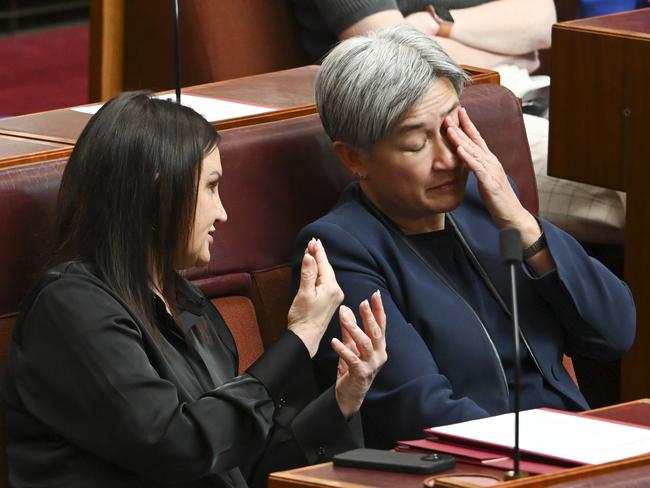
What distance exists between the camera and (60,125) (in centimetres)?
266

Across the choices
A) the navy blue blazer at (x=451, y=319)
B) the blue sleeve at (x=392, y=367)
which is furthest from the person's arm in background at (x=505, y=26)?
the blue sleeve at (x=392, y=367)

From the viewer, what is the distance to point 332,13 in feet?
11.8

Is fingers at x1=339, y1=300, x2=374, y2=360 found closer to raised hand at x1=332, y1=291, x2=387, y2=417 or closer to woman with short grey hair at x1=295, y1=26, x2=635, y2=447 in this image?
raised hand at x1=332, y1=291, x2=387, y2=417

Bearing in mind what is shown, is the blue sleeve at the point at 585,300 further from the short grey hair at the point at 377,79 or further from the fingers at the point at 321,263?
the fingers at the point at 321,263

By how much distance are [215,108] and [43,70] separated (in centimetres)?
397

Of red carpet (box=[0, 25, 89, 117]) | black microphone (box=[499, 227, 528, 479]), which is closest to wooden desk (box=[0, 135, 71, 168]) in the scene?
black microphone (box=[499, 227, 528, 479])

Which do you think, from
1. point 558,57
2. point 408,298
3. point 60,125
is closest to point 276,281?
point 408,298

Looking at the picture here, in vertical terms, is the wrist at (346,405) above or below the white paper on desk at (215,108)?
below

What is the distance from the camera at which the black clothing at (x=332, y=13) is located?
141 inches

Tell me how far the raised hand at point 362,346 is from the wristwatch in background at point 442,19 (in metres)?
1.87

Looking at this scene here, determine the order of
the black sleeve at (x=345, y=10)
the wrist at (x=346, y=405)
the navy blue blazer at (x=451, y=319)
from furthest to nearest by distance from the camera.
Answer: the black sleeve at (x=345, y=10), the navy blue blazer at (x=451, y=319), the wrist at (x=346, y=405)

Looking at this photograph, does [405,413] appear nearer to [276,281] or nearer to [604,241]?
[276,281]

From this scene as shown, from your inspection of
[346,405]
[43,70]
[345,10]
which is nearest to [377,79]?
[346,405]

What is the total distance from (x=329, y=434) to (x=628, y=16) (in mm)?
1627
